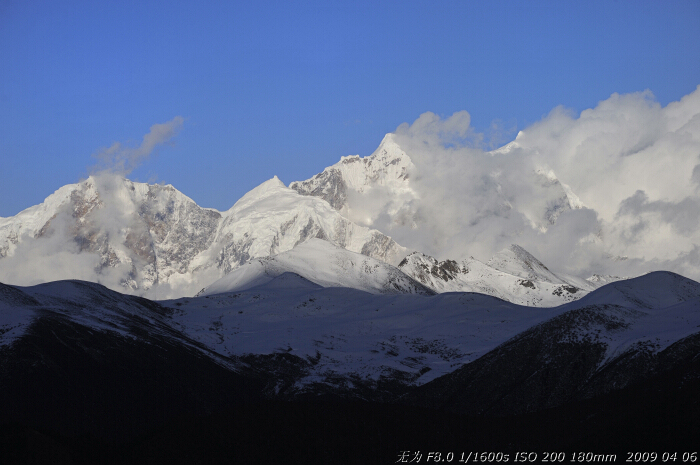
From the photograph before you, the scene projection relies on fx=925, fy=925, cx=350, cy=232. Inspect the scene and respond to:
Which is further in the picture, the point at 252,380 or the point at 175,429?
the point at 252,380

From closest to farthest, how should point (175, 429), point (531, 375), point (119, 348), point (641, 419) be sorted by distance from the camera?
1. point (175, 429)
2. point (641, 419)
3. point (531, 375)
4. point (119, 348)

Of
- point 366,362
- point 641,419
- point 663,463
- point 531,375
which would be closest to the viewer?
point 663,463

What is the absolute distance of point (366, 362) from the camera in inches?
7805

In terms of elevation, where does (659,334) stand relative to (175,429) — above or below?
above

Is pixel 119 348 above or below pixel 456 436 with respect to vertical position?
above

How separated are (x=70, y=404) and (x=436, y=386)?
66930 millimetres

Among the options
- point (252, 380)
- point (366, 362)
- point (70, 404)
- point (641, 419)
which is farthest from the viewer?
point (366, 362)

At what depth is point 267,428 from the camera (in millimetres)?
95812

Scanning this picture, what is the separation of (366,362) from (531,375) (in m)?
49.0

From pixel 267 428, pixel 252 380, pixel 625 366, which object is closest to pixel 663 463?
pixel 267 428

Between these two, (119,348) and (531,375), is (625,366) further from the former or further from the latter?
(119,348)

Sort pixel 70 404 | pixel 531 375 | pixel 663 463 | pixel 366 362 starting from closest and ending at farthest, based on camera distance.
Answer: pixel 663 463
pixel 70 404
pixel 531 375
pixel 366 362

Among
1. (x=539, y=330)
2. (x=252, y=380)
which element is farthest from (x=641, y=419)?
(x=252, y=380)

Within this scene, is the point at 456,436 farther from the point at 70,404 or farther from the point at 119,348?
the point at 119,348
